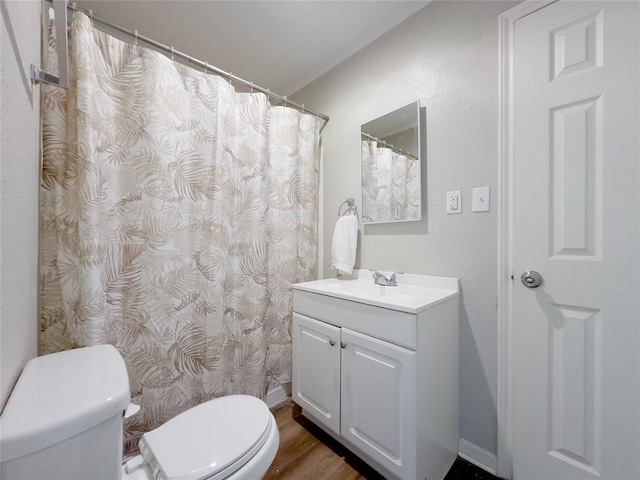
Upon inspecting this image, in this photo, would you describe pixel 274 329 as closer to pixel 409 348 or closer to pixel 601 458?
pixel 409 348

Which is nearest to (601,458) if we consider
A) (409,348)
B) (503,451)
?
(503,451)

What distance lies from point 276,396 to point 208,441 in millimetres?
938

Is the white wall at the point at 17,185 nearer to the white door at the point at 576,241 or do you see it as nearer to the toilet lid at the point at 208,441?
the toilet lid at the point at 208,441

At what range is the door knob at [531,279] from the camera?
1.04 m

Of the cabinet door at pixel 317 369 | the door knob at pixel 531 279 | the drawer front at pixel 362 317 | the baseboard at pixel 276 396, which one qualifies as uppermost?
the door knob at pixel 531 279

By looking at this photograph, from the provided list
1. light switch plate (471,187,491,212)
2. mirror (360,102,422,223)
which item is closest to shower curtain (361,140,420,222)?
mirror (360,102,422,223)

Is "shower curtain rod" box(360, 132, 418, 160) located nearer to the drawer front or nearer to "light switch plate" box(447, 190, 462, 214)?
"light switch plate" box(447, 190, 462, 214)

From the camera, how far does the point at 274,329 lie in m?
1.65

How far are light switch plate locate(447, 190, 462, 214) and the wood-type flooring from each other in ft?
3.91

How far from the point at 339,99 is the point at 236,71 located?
0.83 meters

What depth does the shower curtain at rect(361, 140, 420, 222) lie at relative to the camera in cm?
141

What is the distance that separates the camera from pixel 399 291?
1.39 metres

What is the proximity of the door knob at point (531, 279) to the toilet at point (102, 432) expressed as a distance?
44.8 inches

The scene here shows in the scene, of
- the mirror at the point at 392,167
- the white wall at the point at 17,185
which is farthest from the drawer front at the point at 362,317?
the white wall at the point at 17,185
